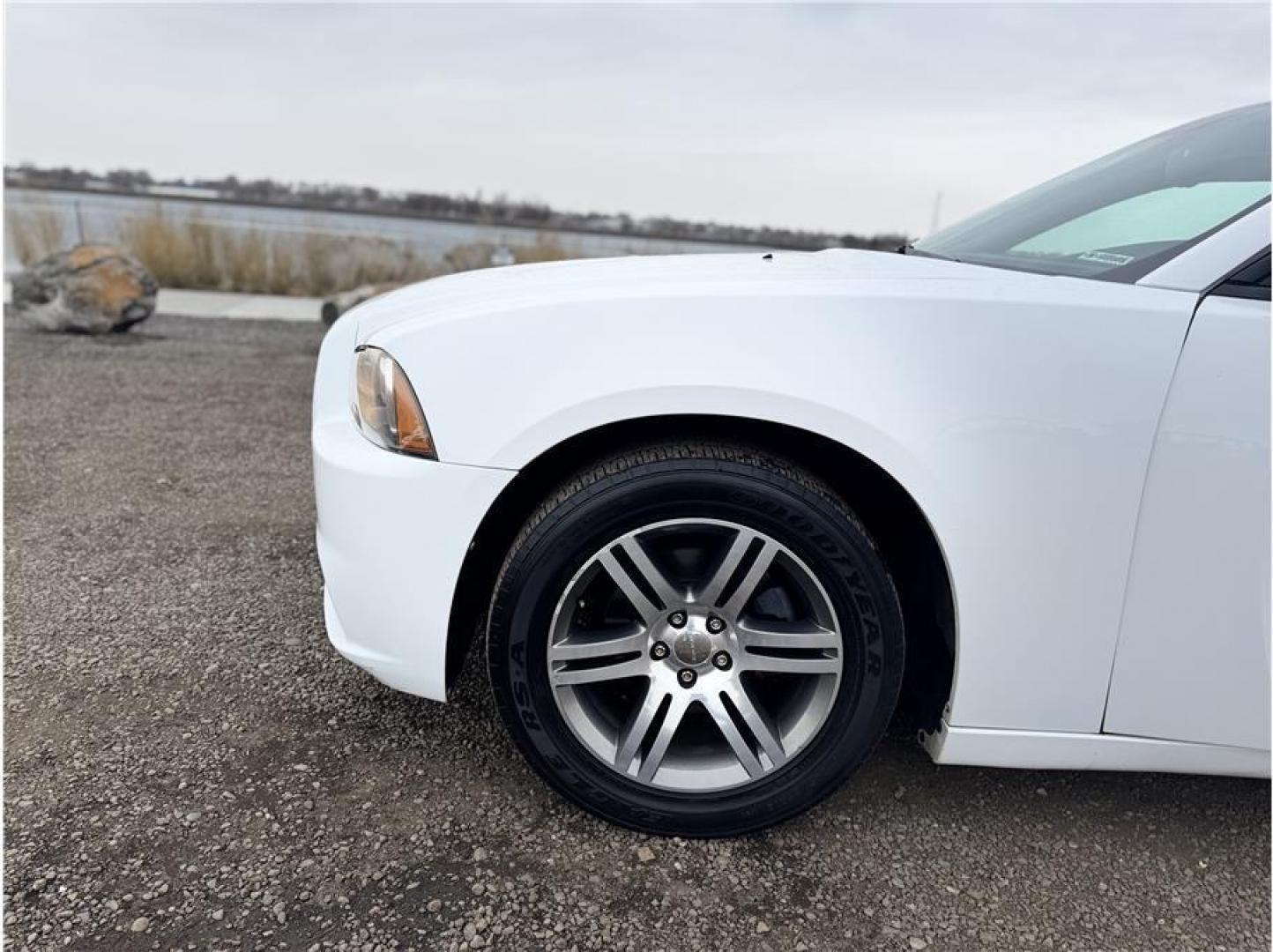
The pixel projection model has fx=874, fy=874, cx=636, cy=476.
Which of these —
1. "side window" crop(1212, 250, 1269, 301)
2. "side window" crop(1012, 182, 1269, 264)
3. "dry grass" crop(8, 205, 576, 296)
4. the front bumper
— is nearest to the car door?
"side window" crop(1212, 250, 1269, 301)

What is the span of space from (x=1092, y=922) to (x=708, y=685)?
3.05 feet

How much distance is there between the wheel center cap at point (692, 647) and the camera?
1.91 meters

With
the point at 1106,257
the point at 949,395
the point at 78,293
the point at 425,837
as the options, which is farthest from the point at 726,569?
the point at 78,293

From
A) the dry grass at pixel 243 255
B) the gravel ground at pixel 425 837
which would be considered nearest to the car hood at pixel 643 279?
the gravel ground at pixel 425 837

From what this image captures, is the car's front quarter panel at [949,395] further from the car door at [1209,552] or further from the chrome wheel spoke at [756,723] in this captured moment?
the chrome wheel spoke at [756,723]

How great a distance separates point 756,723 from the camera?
192 cm

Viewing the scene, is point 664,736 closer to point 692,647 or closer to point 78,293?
point 692,647

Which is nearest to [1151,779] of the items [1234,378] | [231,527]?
[1234,378]

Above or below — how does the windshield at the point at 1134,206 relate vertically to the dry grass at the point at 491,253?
above

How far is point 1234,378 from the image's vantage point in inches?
65.4

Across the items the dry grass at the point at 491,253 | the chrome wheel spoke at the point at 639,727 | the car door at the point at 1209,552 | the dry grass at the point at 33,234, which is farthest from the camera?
the dry grass at the point at 491,253

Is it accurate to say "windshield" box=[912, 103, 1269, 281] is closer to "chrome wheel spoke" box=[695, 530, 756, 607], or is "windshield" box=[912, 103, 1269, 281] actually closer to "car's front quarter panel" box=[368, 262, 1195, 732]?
"car's front quarter panel" box=[368, 262, 1195, 732]

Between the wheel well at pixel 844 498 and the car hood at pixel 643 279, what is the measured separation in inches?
11.4

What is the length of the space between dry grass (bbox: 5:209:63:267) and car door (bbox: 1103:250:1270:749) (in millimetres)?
14918
